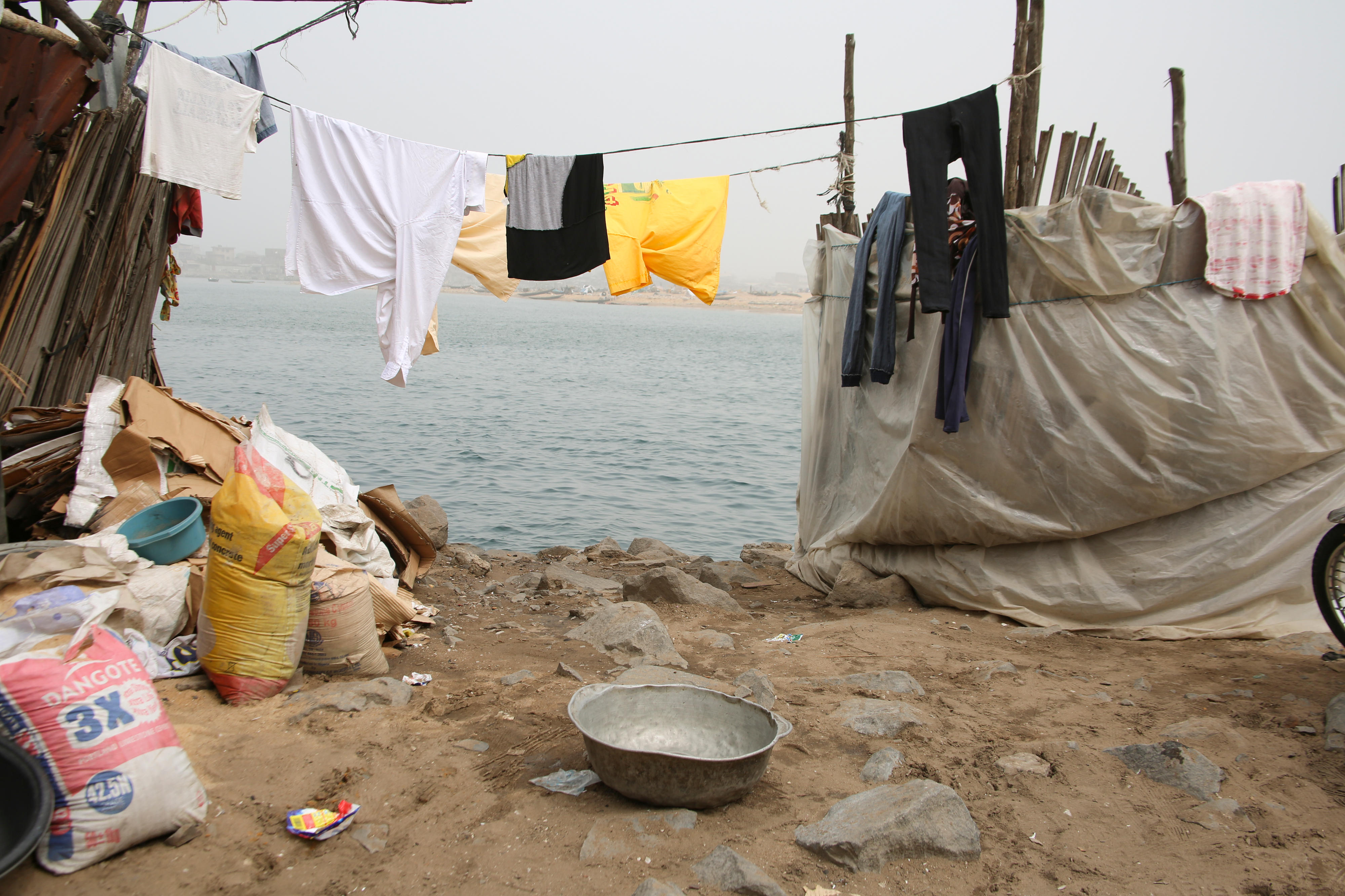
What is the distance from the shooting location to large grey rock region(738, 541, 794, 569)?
821 centimetres

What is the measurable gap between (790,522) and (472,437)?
871 centimetres

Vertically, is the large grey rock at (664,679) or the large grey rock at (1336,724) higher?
the large grey rock at (1336,724)

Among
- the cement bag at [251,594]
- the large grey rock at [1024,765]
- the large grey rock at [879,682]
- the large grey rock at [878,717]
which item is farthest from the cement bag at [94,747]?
the large grey rock at [1024,765]

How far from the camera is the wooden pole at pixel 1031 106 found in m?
5.41

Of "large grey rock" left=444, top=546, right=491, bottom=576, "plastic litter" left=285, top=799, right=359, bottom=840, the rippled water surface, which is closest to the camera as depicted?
"plastic litter" left=285, top=799, right=359, bottom=840

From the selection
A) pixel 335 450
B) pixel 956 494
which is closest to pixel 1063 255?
pixel 956 494

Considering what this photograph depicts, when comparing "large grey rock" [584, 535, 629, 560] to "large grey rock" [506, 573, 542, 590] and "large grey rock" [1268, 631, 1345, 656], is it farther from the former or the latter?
"large grey rock" [1268, 631, 1345, 656]

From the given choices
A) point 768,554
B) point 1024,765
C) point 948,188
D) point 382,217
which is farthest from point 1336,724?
point 382,217

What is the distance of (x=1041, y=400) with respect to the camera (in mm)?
5234

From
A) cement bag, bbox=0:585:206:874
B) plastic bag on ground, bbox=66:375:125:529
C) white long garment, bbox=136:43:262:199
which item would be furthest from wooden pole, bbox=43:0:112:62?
cement bag, bbox=0:585:206:874

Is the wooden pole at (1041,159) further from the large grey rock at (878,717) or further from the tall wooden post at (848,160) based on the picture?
the large grey rock at (878,717)

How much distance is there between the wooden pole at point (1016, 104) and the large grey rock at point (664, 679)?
3711mm

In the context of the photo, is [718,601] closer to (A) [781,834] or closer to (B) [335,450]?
(A) [781,834]

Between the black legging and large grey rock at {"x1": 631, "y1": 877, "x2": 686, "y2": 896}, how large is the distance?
148 inches
